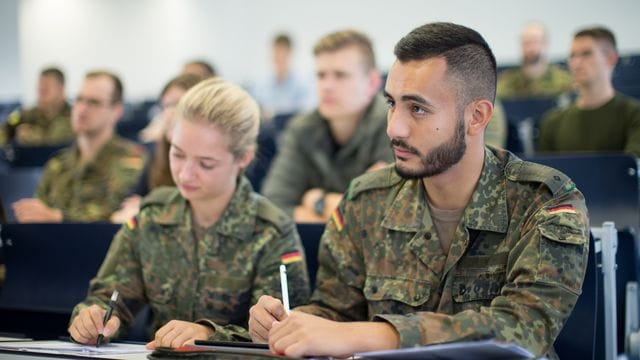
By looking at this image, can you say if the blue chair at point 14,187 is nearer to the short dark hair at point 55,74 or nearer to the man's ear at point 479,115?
the man's ear at point 479,115

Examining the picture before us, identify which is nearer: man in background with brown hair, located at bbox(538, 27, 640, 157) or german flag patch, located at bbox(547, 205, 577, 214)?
german flag patch, located at bbox(547, 205, 577, 214)

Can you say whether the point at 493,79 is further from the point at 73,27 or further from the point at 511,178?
the point at 73,27

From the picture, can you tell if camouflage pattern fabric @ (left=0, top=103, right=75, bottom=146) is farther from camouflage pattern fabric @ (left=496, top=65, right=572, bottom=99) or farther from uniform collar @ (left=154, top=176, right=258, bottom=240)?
uniform collar @ (left=154, top=176, right=258, bottom=240)

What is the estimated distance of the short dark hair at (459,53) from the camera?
60.2 inches

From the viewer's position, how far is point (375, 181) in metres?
1.75

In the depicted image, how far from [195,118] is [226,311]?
475 millimetres

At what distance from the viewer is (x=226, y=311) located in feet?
6.29

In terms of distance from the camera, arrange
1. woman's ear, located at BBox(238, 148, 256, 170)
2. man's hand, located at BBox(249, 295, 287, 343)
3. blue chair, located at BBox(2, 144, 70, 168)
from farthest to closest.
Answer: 1. blue chair, located at BBox(2, 144, 70, 168)
2. woman's ear, located at BBox(238, 148, 256, 170)
3. man's hand, located at BBox(249, 295, 287, 343)

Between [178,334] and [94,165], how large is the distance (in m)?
2.43

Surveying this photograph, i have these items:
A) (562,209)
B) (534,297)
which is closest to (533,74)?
(562,209)

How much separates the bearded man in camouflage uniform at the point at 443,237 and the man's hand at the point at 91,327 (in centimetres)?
35

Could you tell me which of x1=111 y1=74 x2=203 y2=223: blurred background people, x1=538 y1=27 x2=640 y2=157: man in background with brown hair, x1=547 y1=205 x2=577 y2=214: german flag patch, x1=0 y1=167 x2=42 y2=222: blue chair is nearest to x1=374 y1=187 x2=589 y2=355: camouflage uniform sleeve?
x1=547 y1=205 x2=577 y2=214: german flag patch

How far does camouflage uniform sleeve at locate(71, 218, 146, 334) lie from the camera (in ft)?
6.31

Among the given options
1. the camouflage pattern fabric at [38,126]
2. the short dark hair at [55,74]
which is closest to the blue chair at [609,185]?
the camouflage pattern fabric at [38,126]
